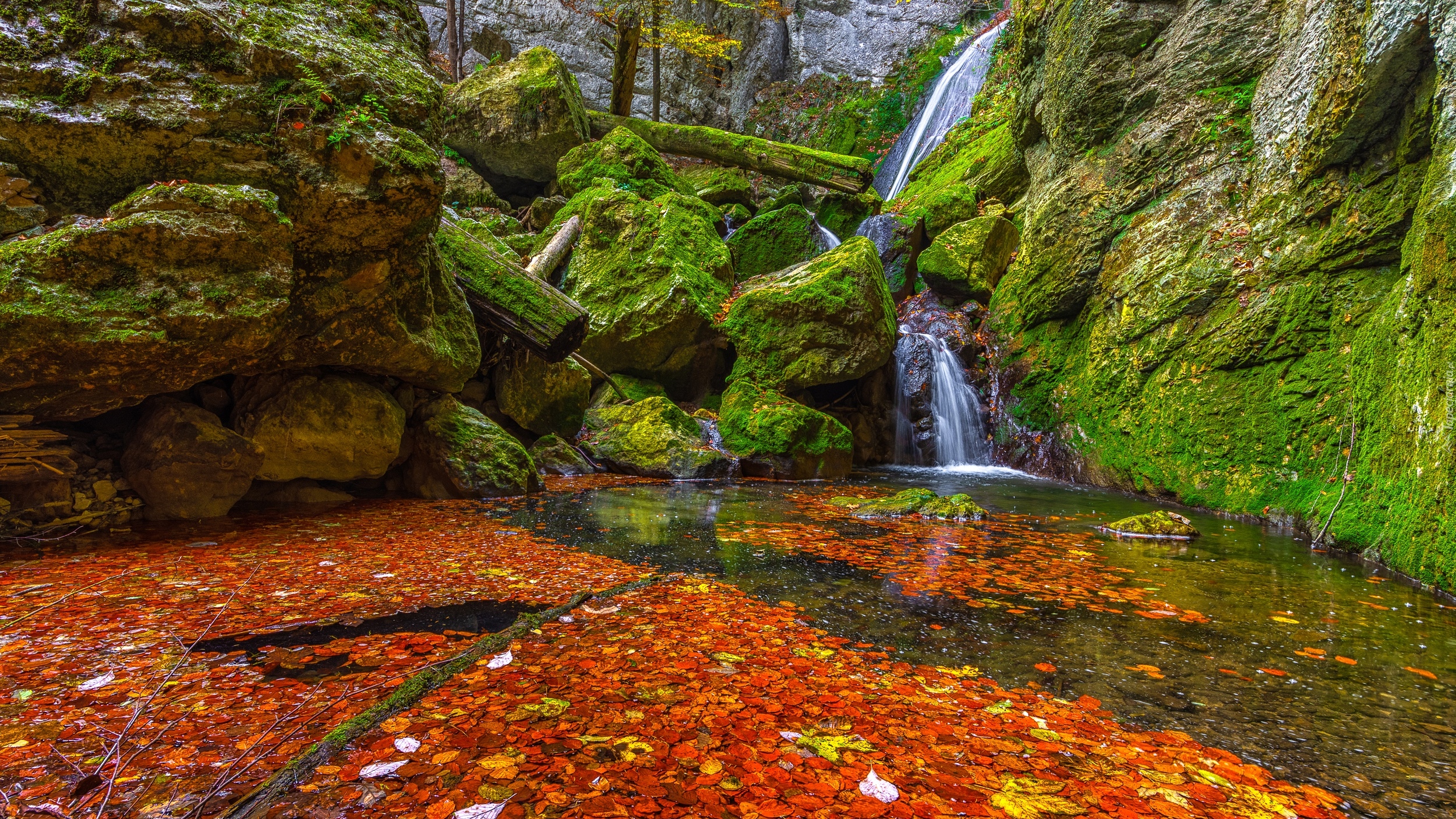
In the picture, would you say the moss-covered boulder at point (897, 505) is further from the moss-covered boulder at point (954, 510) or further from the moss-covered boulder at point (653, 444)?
the moss-covered boulder at point (653, 444)

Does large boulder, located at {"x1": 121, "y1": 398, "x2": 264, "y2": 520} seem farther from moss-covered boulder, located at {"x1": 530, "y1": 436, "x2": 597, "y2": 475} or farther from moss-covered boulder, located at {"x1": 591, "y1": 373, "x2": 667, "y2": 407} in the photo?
moss-covered boulder, located at {"x1": 591, "y1": 373, "x2": 667, "y2": 407}

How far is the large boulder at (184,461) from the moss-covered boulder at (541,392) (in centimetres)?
352

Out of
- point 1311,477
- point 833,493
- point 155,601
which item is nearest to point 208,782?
point 155,601

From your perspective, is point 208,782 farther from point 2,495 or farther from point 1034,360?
point 1034,360

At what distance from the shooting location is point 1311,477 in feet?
19.0

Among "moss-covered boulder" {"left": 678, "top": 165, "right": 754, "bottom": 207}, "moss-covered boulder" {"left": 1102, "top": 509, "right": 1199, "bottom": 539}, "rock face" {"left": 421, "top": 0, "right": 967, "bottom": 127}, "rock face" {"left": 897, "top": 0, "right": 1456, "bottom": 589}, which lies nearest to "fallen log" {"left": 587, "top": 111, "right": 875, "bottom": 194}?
"moss-covered boulder" {"left": 678, "top": 165, "right": 754, "bottom": 207}

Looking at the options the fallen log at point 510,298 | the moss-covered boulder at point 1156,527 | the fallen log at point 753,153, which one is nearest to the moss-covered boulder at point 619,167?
the fallen log at point 753,153

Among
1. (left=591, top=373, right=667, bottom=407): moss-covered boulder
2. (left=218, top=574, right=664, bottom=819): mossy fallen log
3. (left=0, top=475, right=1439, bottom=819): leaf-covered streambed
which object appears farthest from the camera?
(left=591, top=373, right=667, bottom=407): moss-covered boulder

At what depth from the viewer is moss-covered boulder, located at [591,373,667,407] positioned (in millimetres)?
9906

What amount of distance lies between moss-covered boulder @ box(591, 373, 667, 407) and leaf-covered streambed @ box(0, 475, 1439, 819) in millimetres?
5483

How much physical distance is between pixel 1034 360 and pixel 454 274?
893 centimetres

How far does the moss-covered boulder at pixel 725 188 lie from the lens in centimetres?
1512

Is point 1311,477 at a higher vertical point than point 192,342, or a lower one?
lower

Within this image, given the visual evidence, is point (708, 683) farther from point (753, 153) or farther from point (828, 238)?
point (753, 153)
